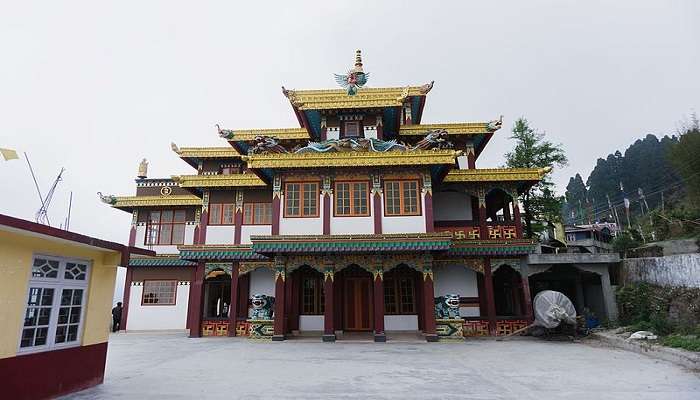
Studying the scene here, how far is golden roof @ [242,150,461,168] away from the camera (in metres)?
15.8

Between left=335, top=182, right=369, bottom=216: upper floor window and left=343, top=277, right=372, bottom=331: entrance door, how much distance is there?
3.49 m

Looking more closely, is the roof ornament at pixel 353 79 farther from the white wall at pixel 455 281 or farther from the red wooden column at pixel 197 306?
the red wooden column at pixel 197 306

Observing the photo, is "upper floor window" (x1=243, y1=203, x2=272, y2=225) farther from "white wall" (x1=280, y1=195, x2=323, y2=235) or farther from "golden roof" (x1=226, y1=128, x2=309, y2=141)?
"golden roof" (x1=226, y1=128, x2=309, y2=141)

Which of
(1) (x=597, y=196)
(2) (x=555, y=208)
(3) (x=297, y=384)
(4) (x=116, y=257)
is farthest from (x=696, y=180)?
(1) (x=597, y=196)

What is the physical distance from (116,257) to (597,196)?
82.2 meters

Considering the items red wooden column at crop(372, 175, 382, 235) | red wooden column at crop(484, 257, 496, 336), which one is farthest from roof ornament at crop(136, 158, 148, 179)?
red wooden column at crop(484, 257, 496, 336)

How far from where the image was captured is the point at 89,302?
310 inches

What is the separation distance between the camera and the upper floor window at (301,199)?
1644 centimetres

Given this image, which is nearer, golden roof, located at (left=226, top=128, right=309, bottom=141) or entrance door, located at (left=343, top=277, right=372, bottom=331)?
entrance door, located at (left=343, top=277, right=372, bottom=331)

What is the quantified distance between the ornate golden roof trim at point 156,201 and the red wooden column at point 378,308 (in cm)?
1152

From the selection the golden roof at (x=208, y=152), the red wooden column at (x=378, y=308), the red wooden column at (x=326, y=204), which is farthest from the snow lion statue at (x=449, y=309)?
the golden roof at (x=208, y=152)

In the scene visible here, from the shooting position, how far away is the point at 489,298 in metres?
17.1

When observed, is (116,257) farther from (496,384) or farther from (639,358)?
(639,358)

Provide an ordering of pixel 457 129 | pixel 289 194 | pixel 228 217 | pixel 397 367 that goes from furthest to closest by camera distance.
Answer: pixel 457 129
pixel 228 217
pixel 289 194
pixel 397 367
